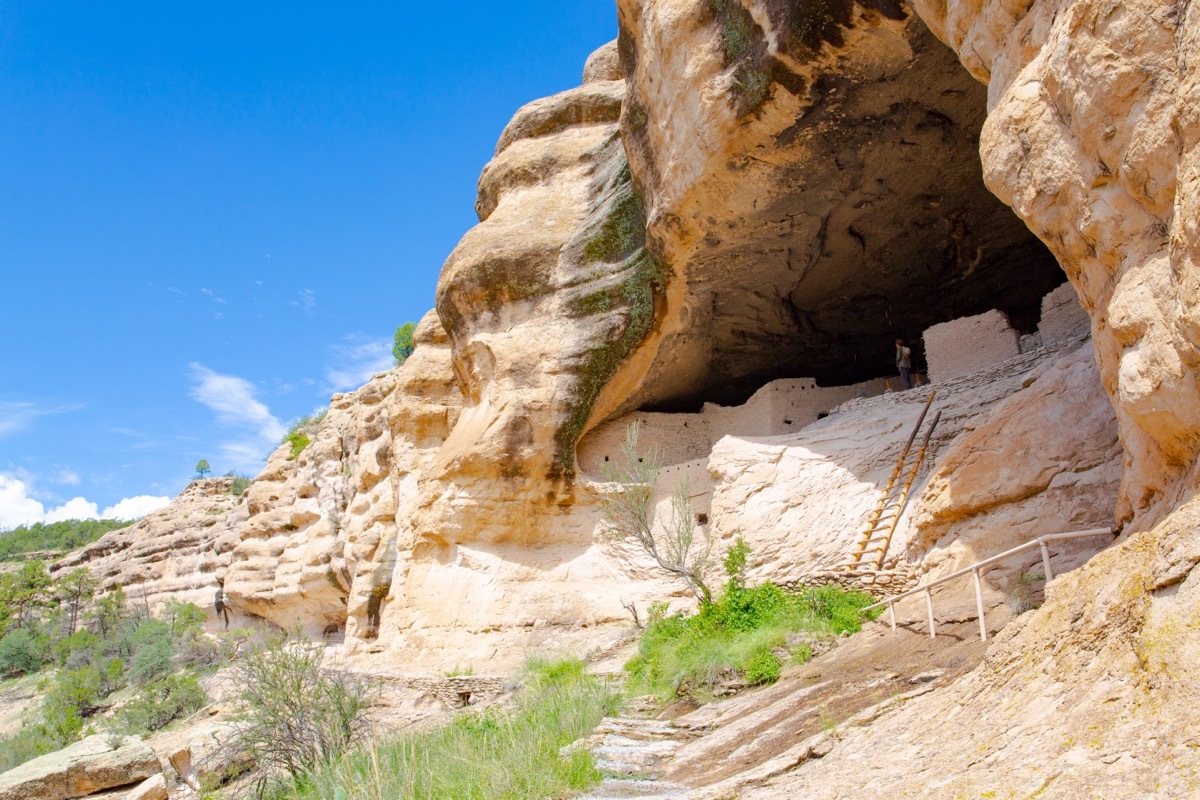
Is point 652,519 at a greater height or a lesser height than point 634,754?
greater

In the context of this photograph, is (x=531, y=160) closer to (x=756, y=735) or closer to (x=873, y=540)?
(x=873, y=540)

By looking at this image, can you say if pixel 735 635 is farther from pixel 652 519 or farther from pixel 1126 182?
pixel 1126 182

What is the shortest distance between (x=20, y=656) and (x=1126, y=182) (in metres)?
29.2

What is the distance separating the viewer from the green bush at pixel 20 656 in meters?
25.3

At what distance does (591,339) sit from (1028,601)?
8169mm

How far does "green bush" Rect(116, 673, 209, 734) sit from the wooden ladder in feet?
37.3

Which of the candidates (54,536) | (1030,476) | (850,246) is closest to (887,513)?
(1030,476)

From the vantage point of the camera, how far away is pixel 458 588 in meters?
13.3

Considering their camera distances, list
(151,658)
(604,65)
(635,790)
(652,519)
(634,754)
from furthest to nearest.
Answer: (151,658) < (604,65) < (652,519) < (634,754) < (635,790)

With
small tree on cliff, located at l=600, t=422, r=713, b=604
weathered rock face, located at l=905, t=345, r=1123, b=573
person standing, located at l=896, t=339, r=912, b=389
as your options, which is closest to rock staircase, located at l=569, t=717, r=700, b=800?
weathered rock face, located at l=905, t=345, r=1123, b=573

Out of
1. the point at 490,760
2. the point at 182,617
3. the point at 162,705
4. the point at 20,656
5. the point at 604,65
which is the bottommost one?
the point at 162,705

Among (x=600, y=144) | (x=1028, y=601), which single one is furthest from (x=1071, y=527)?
(x=600, y=144)

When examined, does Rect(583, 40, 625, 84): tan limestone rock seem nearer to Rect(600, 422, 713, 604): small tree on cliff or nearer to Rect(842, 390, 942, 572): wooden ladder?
Rect(600, 422, 713, 604): small tree on cliff

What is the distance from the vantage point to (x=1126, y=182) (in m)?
4.78
